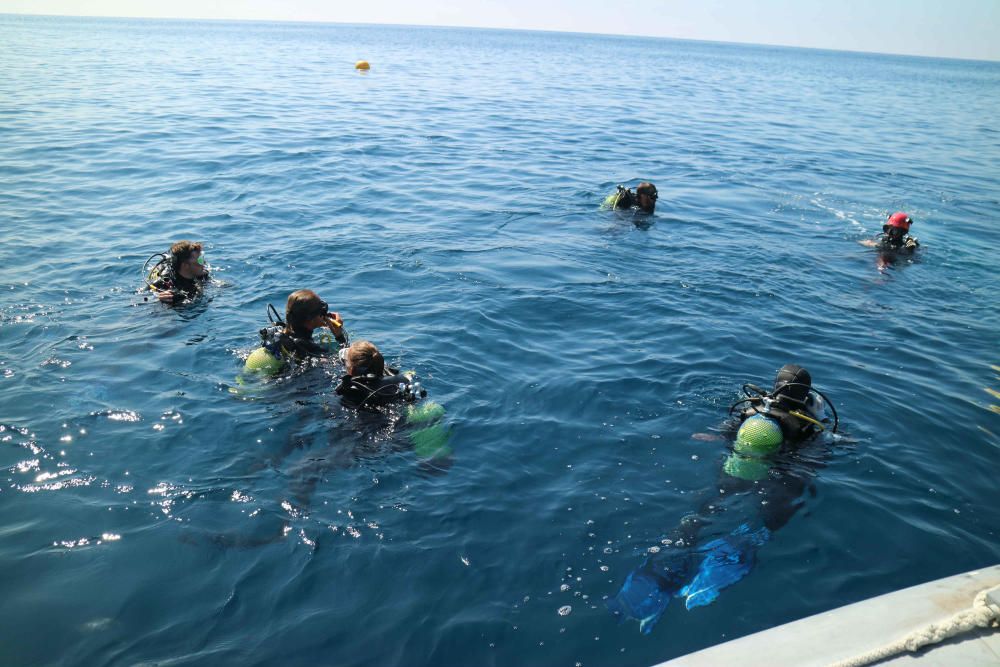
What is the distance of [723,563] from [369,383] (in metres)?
3.55

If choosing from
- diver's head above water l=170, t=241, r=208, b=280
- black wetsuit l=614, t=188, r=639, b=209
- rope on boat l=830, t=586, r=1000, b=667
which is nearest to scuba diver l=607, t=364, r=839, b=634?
rope on boat l=830, t=586, r=1000, b=667

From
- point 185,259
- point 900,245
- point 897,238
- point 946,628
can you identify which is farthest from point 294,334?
point 900,245

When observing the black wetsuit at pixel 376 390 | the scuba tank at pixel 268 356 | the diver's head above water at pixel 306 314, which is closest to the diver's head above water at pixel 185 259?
the scuba tank at pixel 268 356

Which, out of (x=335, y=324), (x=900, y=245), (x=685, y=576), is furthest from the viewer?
(x=900, y=245)

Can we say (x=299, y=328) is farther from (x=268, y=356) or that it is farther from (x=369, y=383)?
(x=369, y=383)

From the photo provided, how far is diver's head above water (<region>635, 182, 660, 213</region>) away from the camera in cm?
1412

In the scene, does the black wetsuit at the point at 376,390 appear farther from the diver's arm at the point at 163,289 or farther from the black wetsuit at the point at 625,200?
the black wetsuit at the point at 625,200

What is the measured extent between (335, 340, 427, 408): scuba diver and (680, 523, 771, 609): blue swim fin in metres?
3.04

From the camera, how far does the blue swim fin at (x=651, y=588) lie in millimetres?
4941

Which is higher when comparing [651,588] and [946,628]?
[946,628]

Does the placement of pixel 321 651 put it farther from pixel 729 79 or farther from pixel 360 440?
pixel 729 79

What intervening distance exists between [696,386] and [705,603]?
3.46m

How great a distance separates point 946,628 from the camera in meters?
4.14

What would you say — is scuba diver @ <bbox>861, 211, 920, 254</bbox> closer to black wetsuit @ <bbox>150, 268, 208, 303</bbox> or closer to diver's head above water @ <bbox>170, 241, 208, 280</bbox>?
diver's head above water @ <bbox>170, 241, 208, 280</bbox>
